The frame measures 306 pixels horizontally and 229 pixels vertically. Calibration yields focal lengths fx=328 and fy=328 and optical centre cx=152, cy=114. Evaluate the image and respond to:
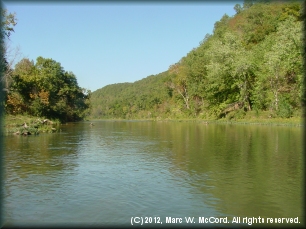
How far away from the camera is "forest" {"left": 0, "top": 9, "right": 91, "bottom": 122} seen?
32281mm

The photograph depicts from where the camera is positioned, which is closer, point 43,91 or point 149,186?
point 149,186

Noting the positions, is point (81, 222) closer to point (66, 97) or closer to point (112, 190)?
point (112, 190)

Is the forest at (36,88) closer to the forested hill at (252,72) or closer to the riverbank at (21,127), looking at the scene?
the riverbank at (21,127)

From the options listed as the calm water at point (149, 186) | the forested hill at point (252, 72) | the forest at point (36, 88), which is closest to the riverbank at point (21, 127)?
the forest at point (36, 88)

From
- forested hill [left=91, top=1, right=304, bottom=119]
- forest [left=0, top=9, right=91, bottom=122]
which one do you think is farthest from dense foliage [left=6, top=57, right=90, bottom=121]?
forested hill [left=91, top=1, right=304, bottom=119]

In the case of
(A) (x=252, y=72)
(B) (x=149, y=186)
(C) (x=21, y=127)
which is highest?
(A) (x=252, y=72)

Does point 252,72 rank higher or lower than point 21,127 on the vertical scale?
higher

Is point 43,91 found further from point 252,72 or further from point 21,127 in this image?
point 252,72

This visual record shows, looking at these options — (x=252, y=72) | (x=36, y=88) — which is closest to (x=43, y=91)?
(x=36, y=88)

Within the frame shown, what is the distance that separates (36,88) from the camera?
161 feet

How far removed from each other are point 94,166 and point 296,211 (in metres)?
8.77

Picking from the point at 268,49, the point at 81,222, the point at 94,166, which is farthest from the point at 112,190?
the point at 268,49

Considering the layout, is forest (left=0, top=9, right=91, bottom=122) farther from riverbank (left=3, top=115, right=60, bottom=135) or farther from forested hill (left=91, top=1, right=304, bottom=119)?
forested hill (left=91, top=1, right=304, bottom=119)

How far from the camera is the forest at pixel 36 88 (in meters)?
32.3
